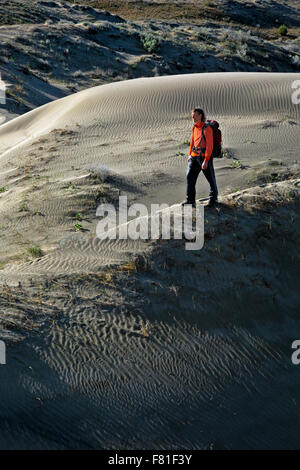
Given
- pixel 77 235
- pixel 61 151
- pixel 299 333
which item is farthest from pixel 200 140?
pixel 61 151

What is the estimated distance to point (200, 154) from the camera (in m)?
6.83

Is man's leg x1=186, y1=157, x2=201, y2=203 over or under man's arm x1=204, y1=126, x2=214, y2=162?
under

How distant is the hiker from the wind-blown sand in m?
0.48

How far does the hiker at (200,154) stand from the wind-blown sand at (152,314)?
0.48 m

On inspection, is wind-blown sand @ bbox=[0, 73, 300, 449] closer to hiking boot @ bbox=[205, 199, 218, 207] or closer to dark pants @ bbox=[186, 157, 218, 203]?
hiking boot @ bbox=[205, 199, 218, 207]

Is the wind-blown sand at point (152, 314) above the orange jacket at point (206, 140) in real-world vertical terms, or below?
below

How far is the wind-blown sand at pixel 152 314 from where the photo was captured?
4.71 metres

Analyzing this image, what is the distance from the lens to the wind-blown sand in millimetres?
4711

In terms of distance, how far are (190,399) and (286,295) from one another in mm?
2066

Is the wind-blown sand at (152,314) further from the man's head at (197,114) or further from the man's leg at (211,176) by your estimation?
the man's head at (197,114)

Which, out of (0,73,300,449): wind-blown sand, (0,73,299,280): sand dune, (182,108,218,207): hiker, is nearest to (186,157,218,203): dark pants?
(182,108,218,207): hiker

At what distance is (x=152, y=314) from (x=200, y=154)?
2468mm

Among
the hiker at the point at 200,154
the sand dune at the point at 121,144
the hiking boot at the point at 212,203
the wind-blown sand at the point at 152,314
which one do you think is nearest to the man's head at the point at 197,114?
the hiker at the point at 200,154

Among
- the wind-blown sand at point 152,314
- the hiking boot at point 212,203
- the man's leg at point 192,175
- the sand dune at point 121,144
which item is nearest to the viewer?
the wind-blown sand at point 152,314
